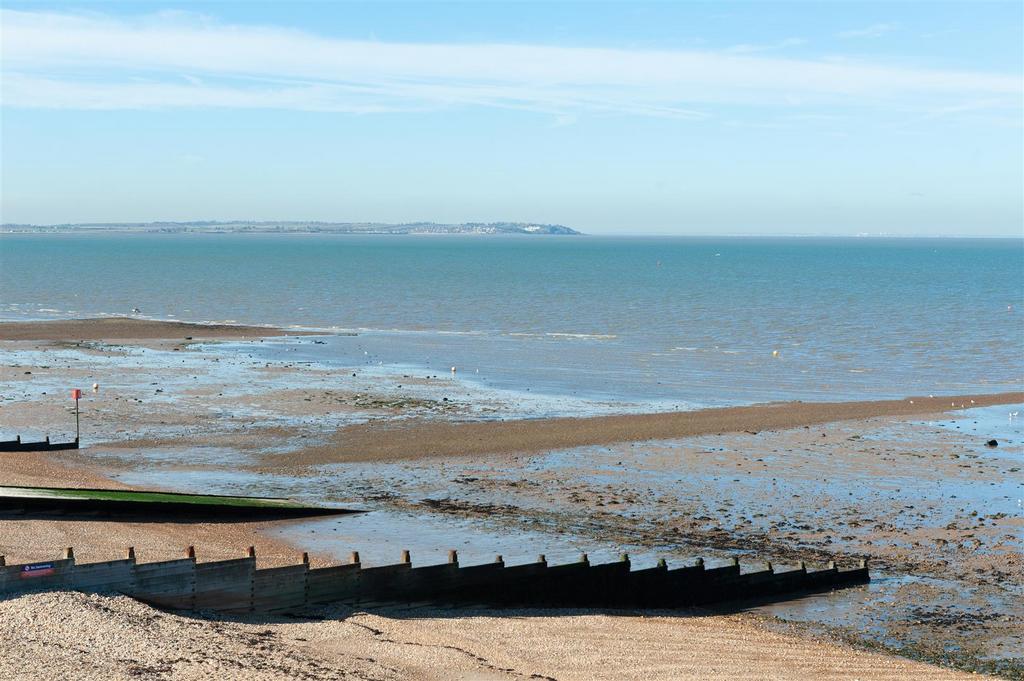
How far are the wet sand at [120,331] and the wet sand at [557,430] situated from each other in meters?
42.5

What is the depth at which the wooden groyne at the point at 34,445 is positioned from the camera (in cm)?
4322

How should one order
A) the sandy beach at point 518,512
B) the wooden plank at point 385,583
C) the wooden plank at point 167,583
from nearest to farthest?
the sandy beach at point 518,512 → the wooden plank at point 167,583 → the wooden plank at point 385,583

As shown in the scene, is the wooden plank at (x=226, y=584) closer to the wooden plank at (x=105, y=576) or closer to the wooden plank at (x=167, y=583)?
the wooden plank at (x=167, y=583)

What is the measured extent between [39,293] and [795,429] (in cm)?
10877

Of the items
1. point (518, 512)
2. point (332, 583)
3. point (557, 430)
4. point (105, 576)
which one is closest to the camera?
point (105, 576)

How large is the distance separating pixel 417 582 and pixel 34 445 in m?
22.5

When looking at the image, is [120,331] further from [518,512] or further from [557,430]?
[518,512]

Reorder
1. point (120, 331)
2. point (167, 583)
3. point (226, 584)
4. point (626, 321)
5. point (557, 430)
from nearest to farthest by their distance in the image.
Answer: point (167, 583), point (226, 584), point (557, 430), point (120, 331), point (626, 321)

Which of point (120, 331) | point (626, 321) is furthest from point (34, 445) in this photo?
point (626, 321)

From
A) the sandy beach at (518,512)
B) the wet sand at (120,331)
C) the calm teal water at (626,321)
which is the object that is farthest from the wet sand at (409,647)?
the wet sand at (120,331)

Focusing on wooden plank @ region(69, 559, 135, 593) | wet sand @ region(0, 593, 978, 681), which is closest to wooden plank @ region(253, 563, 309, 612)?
wet sand @ region(0, 593, 978, 681)

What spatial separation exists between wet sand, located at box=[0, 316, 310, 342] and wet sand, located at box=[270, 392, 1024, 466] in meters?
42.5

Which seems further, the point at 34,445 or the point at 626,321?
the point at 626,321

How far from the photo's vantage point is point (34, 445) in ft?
144
